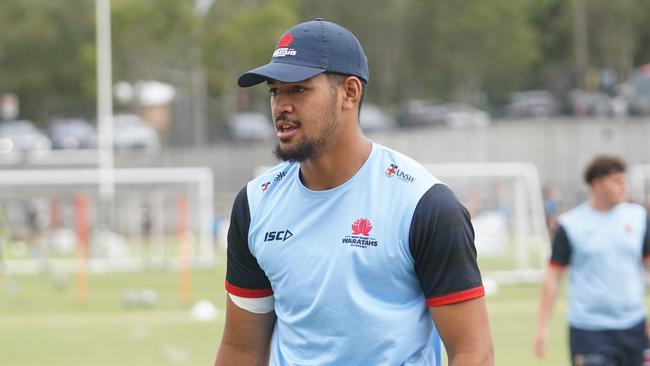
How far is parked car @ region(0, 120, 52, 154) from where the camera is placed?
164ft

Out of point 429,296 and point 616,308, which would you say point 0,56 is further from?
point 429,296

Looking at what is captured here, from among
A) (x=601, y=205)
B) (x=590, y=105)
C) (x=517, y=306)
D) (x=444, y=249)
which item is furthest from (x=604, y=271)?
(x=590, y=105)

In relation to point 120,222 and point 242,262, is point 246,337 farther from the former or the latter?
point 120,222

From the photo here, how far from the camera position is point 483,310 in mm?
4172

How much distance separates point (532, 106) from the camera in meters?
49.0

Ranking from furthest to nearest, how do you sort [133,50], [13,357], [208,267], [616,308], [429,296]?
Result: [133,50] → [208,267] → [13,357] → [616,308] → [429,296]

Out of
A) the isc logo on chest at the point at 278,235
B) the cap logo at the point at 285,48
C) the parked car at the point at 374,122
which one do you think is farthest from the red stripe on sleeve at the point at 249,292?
the parked car at the point at 374,122

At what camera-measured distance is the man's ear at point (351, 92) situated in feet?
14.0

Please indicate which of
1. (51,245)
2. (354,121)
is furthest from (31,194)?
(354,121)

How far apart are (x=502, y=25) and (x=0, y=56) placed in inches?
966

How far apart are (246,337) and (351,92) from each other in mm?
932

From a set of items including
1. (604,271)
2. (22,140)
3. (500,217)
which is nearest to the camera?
(604,271)

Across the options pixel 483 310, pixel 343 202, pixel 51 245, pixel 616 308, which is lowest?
pixel 51 245

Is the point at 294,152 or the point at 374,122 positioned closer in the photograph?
the point at 294,152
